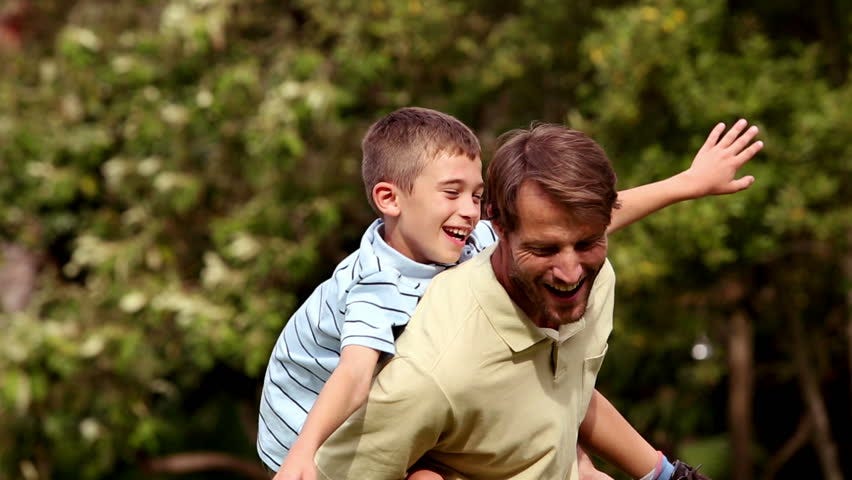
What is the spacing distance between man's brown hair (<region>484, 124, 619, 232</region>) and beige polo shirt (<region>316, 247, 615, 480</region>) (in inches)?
8.0

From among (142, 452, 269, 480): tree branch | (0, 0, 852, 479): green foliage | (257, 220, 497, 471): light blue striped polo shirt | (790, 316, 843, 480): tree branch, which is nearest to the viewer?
(257, 220, 497, 471): light blue striped polo shirt

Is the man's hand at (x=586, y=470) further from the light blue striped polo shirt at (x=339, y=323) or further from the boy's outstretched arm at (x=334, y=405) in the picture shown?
the boy's outstretched arm at (x=334, y=405)

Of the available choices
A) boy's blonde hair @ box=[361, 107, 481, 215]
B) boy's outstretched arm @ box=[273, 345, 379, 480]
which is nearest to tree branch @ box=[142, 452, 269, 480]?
boy's blonde hair @ box=[361, 107, 481, 215]

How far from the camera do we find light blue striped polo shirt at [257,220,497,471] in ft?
9.85

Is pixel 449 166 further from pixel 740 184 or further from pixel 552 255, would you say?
pixel 740 184

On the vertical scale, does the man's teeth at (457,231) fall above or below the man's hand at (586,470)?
above

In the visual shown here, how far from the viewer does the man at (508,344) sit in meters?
2.74

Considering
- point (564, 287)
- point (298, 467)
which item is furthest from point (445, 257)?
point (298, 467)

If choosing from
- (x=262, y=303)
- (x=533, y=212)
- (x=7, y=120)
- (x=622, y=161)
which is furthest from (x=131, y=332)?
(x=533, y=212)

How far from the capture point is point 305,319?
10.9ft

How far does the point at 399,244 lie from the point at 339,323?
0.26 metres

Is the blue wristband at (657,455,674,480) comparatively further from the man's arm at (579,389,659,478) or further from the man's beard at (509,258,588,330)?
the man's beard at (509,258,588,330)

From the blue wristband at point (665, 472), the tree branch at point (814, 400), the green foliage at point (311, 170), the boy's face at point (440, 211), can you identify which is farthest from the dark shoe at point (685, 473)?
the tree branch at point (814, 400)

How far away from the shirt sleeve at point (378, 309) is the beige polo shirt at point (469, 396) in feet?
0.13
